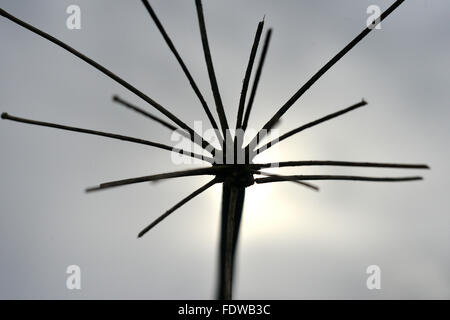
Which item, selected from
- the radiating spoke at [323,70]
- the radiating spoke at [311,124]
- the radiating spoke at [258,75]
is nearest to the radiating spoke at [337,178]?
the radiating spoke at [311,124]

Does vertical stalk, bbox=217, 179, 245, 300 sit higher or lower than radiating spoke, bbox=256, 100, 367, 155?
lower

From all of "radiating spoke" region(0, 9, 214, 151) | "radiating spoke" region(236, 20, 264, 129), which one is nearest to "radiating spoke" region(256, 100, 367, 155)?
"radiating spoke" region(236, 20, 264, 129)

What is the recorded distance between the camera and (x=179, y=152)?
22.6 feet

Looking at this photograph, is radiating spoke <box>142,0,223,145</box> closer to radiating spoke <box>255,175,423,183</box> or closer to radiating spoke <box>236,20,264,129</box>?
radiating spoke <box>236,20,264,129</box>

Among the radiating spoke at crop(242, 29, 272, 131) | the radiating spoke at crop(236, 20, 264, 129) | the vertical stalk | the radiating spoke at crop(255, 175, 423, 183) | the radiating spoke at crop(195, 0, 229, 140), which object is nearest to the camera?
the radiating spoke at crop(242, 29, 272, 131)

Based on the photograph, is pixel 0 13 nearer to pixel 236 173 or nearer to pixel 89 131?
pixel 89 131

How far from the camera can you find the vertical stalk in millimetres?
5465

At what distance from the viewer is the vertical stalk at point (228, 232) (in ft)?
17.9

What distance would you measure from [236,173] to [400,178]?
104 inches

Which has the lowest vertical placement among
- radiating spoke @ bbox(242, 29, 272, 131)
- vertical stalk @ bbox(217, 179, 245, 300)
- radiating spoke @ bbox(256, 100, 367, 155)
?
vertical stalk @ bbox(217, 179, 245, 300)

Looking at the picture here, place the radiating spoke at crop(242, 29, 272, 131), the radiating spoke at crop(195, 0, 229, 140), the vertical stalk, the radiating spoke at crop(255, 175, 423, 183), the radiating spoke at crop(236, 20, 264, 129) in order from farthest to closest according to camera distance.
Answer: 1. the radiating spoke at crop(195, 0, 229, 140)
2. the radiating spoke at crop(255, 175, 423, 183)
3. the radiating spoke at crop(236, 20, 264, 129)
4. the vertical stalk
5. the radiating spoke at crop(242, 29, 272, 131)
